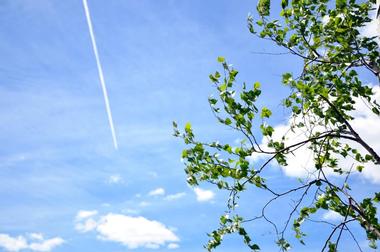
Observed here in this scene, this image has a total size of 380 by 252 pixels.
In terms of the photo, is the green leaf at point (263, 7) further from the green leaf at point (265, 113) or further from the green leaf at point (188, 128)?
the green leaf at point (188, 128)

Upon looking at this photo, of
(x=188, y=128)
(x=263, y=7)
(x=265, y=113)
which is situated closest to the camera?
(x=265, y=113)

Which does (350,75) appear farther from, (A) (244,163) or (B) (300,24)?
(A) (244,163)

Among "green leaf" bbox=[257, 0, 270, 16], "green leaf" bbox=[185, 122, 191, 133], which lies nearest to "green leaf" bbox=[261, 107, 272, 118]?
"green leaf" bbox=[185, 122, 191, 133]

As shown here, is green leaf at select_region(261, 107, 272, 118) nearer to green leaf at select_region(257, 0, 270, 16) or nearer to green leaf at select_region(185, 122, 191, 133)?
green leaf at select_region(185, 122, 191, 133)

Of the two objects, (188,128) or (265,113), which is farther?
(188,128)

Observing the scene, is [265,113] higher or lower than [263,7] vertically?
lower

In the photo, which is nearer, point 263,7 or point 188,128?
point 188,128

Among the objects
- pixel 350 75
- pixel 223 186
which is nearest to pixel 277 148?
pixel 223 186

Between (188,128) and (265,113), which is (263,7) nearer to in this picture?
(265,113)

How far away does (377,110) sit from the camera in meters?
6.45

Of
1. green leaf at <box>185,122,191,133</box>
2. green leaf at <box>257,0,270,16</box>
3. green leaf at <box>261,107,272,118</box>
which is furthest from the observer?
green leaf at <box>257,0,270,16</box>

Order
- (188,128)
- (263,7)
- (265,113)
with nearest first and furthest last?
(265,113), (188,128), (263,7)

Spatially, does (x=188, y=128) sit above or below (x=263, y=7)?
below

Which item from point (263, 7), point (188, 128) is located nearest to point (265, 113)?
point (188, 128)
